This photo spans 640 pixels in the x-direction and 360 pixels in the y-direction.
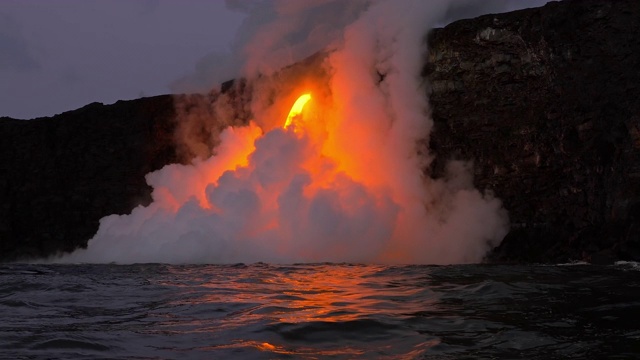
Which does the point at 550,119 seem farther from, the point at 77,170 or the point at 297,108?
the point at 77,170

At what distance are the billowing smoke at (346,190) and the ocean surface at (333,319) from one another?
28.7ft

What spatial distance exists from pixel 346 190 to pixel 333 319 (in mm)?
14878

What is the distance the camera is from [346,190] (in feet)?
72.6

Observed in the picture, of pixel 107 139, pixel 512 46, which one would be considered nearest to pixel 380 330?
pixel 512 46

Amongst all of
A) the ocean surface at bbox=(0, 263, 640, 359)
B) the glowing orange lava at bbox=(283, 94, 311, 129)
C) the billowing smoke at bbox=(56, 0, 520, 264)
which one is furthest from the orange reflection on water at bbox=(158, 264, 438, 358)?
the glowing orange lava at bbox=(283, 94, 311, 129)

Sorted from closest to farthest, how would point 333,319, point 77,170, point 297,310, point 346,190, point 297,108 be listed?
point 333,319 < point 297,310 < point 346,190 < point 297,108 < point 77,170

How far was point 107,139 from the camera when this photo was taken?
3788 cm

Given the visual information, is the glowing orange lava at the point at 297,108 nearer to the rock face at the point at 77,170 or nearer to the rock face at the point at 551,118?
the rock face at the point at 551,118

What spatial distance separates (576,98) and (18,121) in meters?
32.2

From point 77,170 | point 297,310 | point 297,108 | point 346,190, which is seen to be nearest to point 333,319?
point 297,310

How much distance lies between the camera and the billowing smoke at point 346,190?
69.7ft

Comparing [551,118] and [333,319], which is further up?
A: [551,118]

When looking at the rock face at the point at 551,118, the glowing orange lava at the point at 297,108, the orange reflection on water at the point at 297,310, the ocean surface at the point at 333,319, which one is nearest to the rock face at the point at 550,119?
the rock face at the point at 551,118

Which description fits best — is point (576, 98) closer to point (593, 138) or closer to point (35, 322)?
point (593, 138)
